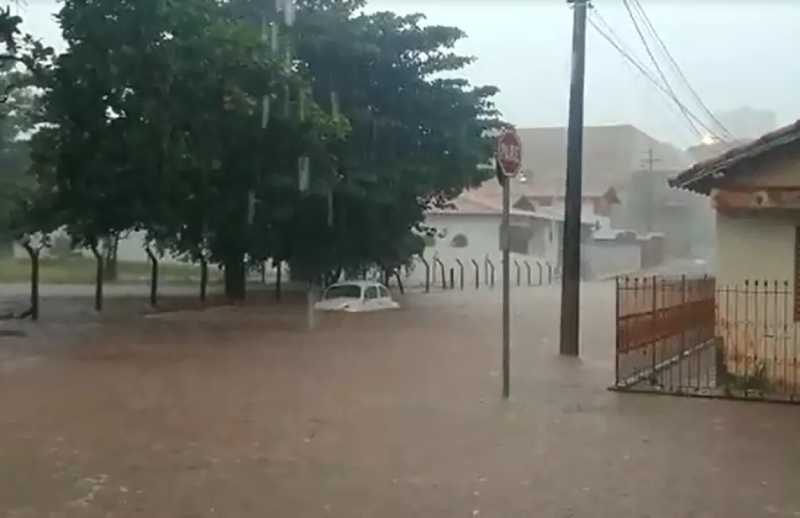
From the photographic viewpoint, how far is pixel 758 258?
42.6 ft

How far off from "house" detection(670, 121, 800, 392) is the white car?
1530cm

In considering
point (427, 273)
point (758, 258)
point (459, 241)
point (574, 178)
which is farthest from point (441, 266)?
point (758, 258)

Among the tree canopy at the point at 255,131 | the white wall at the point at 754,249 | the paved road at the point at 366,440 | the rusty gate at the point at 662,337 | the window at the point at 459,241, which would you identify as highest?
the tree canopy at the point at 255,131

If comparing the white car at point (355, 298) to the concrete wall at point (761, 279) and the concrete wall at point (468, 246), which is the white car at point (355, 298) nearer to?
the concrete wall at point (761, 279)

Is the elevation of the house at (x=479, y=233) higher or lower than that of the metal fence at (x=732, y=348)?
higher

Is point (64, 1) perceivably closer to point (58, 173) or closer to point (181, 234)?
point (58, 173)

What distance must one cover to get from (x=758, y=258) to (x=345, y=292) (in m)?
17.1

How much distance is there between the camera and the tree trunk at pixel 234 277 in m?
30.5

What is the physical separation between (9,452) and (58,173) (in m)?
15.2

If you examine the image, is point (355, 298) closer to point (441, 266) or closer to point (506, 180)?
point (506, 180)

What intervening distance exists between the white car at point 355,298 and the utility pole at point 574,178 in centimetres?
1073

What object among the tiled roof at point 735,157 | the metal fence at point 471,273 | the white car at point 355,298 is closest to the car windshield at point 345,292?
the white car at point 355,298

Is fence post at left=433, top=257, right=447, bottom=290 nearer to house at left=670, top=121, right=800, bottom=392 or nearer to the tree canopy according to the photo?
the tree canopy

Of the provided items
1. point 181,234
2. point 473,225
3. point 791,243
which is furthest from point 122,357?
point 473,225
